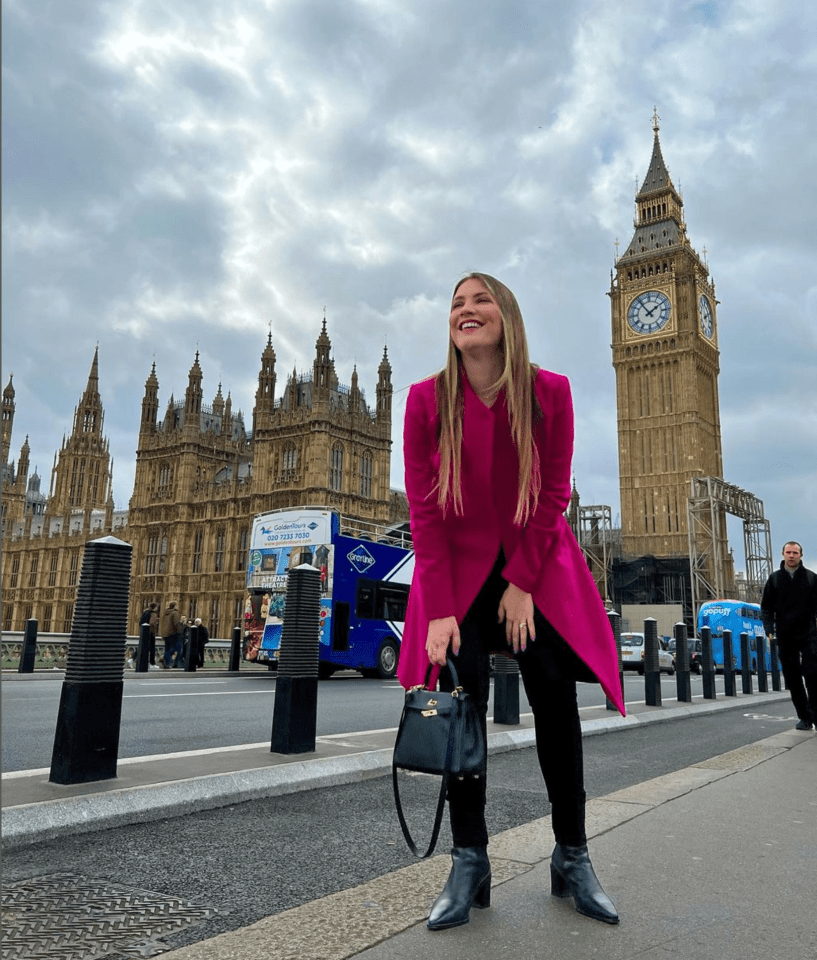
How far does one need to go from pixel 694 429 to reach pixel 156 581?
42622 mm

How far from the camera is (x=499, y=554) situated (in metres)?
2.26

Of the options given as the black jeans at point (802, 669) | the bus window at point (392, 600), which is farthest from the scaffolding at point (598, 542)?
the black jeans at point (802, 669)

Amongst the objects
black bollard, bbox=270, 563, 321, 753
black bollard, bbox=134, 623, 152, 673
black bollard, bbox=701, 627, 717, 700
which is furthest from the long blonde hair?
black bollard, bbox=134, 623, 152, 673

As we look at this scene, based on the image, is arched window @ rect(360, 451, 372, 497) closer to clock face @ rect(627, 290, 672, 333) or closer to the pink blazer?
clock face @ rect(627, 290, 672, 333)

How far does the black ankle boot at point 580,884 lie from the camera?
1982mm

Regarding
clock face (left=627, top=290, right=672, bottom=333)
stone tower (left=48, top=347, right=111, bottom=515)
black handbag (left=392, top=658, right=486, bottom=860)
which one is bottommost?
black handbag (left=392, top=658, right=486, bottom=860)

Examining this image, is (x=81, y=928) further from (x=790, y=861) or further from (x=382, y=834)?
(x=790, y=861)

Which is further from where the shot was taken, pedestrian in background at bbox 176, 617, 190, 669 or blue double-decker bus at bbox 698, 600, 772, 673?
blue double-decker bus at bbox 698, 600, 772, 673

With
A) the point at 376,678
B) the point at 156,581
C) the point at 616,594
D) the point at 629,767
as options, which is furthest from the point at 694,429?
the point at 629,767

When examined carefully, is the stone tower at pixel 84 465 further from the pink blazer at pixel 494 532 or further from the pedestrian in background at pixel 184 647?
the pink blazer at pixel 494 532

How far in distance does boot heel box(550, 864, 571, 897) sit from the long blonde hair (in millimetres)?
Result: 963

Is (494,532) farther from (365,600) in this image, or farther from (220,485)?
(220,485)

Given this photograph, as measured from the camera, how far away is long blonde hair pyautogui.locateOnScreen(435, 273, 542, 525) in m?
2.20

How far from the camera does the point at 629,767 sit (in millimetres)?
4883
